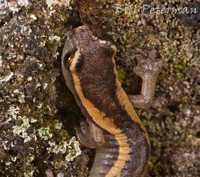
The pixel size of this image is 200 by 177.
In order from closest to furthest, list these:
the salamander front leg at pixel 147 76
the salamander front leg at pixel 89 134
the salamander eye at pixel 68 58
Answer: the salamander eye at pixel 68 58 → the salamander front leg at pixel 89 134 → the salamander front leg at pixel 147 76

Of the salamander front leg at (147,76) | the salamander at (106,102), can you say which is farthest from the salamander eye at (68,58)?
the salamander front leg at (147,76)

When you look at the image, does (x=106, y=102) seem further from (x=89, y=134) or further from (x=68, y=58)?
(x=68, y=58)

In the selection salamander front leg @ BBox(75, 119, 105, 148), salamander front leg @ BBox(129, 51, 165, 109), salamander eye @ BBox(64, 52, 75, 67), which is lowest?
salamander front leg @ BBox(75, 119, 105, 148)

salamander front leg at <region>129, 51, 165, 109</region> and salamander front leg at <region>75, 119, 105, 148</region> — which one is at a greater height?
salamander front leg at <region>129, 51, 165, 109</region>

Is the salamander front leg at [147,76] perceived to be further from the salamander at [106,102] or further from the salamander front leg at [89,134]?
the salamander front leg at [89,134]

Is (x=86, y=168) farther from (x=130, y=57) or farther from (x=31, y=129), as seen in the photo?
(x=130, y=57)

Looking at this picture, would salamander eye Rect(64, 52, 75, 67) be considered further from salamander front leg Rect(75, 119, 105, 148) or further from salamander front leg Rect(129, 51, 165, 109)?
salamander front leg Rect(129, 51, 165, 109)

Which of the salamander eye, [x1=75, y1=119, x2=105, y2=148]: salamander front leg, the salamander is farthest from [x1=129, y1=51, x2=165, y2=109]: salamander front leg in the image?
the salamander eye

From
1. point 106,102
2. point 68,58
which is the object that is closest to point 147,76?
point 106,102
